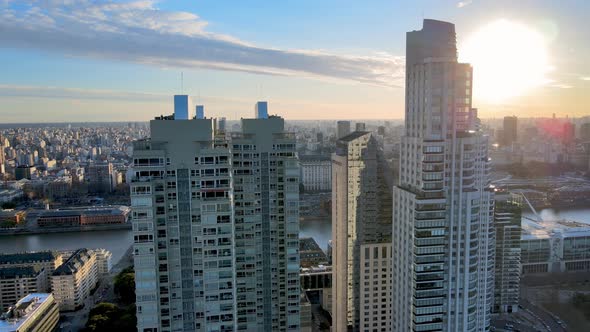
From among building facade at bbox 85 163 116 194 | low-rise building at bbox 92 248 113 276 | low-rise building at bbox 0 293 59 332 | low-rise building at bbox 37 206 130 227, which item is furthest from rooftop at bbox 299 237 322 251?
building facade at bbox 85 163 116 194

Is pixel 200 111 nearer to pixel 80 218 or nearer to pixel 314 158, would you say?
pixel 80 218

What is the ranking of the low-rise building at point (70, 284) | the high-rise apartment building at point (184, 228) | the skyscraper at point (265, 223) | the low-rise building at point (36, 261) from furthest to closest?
the low-rise building at point (36, 261), the low-rise building at point (70, 284), the skyscraper at point (265, 223), the high-rise apartment building at point (184, 228)

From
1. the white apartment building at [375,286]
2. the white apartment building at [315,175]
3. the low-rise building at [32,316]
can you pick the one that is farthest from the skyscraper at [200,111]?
the white apartment building at [315,175]

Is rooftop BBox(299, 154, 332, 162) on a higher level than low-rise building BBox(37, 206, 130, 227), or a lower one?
higher

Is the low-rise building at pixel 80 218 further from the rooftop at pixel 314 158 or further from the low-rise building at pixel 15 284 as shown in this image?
the rooftop at pixel 314 158

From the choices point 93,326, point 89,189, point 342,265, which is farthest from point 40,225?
point 342,265

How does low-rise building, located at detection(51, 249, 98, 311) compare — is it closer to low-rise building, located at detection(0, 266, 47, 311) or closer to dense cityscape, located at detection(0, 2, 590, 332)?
dense cityscape, located at detection(0, 2, 590, 332)

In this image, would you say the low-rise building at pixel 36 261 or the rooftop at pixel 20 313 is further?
the low-rise building at pixel 36 261
